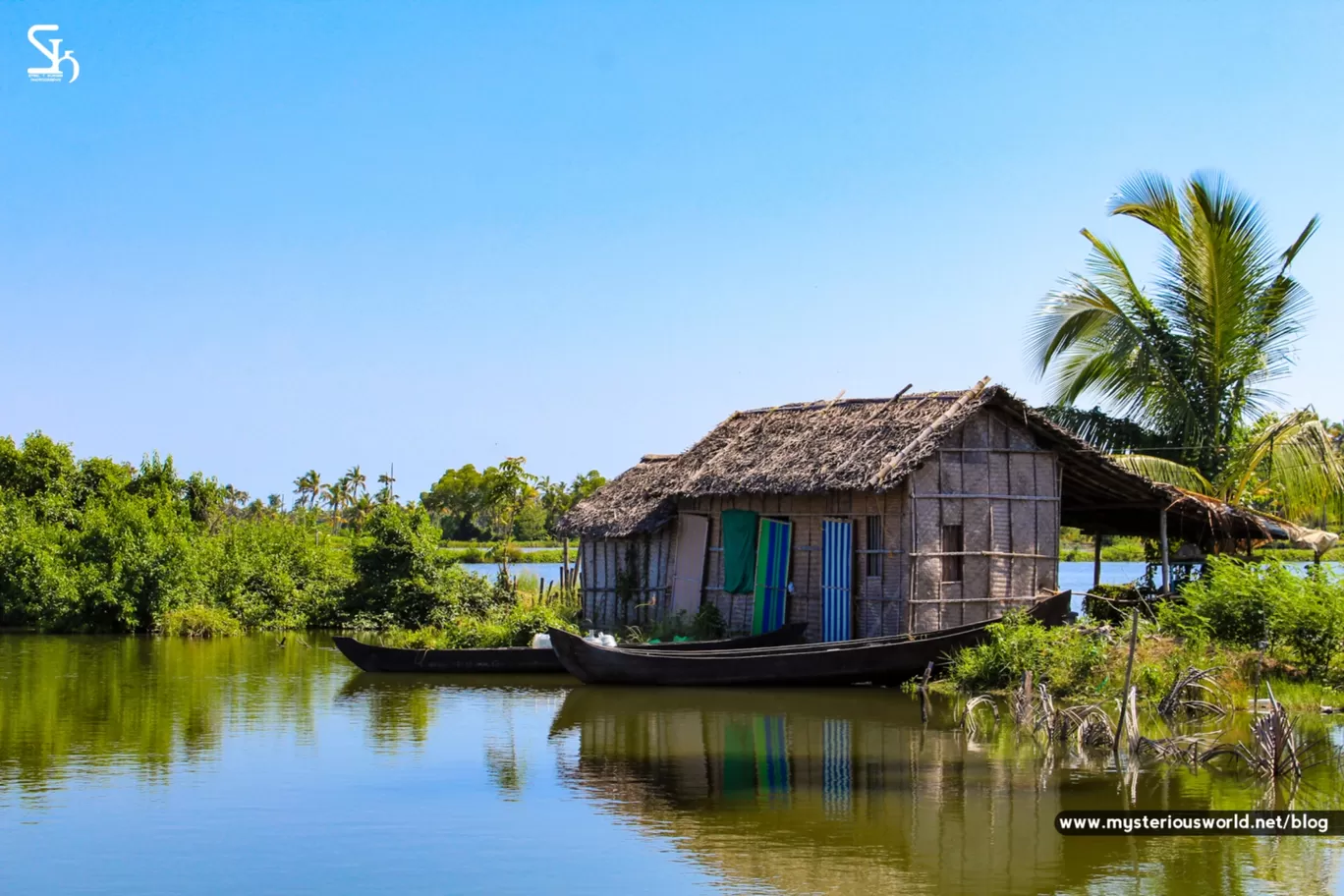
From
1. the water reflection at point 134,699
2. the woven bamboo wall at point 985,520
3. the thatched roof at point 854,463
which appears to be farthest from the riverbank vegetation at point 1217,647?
the water reflection at point 134,699

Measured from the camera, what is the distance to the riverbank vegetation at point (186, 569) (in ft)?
81.4

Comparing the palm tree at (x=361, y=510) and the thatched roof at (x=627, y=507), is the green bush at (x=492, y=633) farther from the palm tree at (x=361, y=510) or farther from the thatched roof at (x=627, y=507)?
the palm tree at (x=361, y=510)

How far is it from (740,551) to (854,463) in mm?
2770

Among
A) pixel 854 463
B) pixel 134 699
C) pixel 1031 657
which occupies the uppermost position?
pixel 854 463

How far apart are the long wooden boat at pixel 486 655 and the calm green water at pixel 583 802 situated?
1543 mm

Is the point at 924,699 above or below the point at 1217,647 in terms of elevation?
below

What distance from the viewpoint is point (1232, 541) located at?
19.8 m

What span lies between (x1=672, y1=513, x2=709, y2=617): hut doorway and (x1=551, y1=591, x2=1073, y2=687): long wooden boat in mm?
3441

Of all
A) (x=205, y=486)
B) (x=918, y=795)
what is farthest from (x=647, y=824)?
(x=205, y=486)

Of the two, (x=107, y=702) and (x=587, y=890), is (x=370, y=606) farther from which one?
(x=587, y=890)

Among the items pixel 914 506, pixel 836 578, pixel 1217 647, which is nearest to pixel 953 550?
pixel 914 506

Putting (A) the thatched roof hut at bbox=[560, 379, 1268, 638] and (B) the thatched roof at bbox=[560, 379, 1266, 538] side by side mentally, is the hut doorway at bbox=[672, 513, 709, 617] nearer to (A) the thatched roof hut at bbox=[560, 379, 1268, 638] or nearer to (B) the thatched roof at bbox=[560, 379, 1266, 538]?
(A) the thatched roof hut at bbox=[560, 379, 1268, 638]

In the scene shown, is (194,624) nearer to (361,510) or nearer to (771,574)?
(771,574)

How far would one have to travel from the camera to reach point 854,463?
17.4m
